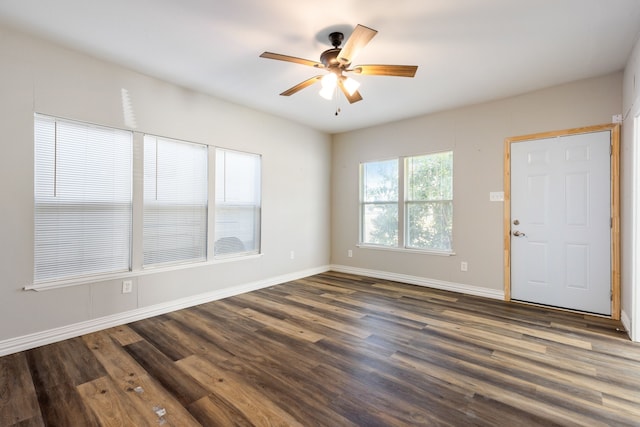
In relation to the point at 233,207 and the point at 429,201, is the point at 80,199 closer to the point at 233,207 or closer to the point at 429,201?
the point at 233,207

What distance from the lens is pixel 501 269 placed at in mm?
3967

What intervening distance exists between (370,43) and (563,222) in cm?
304

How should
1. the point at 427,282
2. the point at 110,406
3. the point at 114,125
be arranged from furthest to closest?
the point at 427,282, the point at 114,125, the point at 110,406

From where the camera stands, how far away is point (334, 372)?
7.18 feet

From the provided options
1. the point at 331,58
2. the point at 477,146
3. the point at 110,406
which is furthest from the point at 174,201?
the point at 477,146

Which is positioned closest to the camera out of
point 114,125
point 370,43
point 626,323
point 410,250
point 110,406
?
point 110,406

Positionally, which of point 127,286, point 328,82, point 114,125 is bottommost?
point 127,286

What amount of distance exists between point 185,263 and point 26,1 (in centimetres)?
268

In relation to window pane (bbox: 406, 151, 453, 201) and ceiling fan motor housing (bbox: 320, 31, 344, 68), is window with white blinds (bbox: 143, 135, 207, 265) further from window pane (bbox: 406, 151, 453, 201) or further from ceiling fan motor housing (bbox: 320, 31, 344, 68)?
window pane (bbox: 406, 151, 453, 201)

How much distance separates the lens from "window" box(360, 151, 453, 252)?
14.9ft

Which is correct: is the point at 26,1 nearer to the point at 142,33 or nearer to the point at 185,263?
the point at 142,33

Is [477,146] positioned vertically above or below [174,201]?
above

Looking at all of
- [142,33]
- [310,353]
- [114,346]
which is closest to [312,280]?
[310,353]

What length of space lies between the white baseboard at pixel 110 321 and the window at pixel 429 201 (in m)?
2.52
